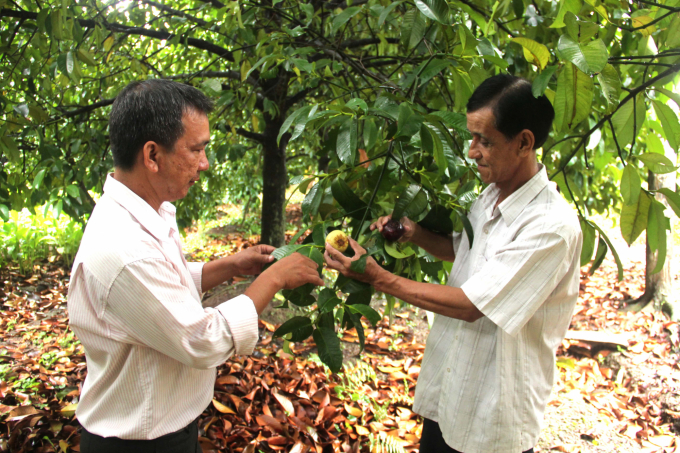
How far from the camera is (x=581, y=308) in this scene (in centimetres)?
394

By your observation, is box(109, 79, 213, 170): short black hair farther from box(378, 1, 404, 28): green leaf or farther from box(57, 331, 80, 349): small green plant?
box(57, 331, 80, 349): small green plant

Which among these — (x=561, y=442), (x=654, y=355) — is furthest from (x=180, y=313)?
(x=654, y=355)

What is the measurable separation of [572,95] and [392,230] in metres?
0.54

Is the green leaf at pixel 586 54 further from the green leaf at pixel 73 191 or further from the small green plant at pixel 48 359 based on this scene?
the small green plant at pixel 48 359

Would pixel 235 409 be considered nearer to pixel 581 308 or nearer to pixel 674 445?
pixel 674 445

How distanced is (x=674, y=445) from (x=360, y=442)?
1721 millimetres

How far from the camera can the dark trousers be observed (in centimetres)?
111

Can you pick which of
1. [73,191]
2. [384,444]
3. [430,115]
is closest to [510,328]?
[430,115]

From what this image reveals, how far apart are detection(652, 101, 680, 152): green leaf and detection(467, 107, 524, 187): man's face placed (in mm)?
435

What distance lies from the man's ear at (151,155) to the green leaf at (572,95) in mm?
954

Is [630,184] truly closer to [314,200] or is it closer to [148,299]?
[314,200]

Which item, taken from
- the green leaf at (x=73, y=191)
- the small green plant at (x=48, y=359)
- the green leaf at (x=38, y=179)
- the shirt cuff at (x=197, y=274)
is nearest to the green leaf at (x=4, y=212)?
the green leaf at (x=38, y=179)

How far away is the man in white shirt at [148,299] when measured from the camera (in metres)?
1.01

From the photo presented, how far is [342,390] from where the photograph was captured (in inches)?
101
